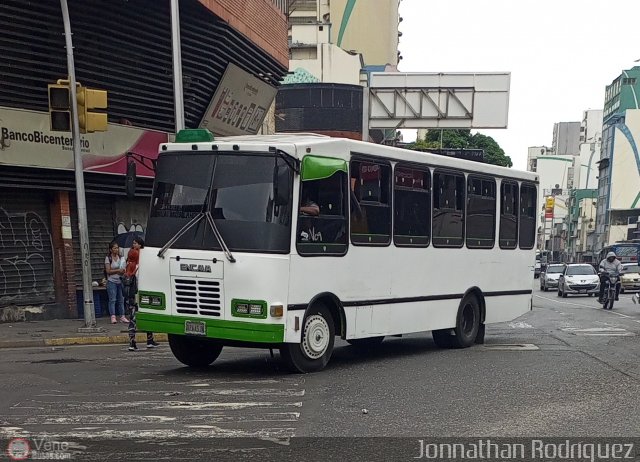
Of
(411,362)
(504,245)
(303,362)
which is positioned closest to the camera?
(303,362)

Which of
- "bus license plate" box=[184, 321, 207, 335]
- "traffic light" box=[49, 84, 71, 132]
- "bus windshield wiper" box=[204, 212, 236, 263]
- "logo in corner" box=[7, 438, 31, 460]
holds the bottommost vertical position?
"logo in corner" box=[7, 438, 31, 460]

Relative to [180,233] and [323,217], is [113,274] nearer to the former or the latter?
[180,233]

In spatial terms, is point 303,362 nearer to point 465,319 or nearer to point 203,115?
point 465,319

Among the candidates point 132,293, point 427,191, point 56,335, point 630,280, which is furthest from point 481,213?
point 630,280

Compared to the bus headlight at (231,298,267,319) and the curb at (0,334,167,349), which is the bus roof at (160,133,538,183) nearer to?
the bus headlight at (231,298,267,319)

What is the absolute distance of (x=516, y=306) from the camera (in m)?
16.4

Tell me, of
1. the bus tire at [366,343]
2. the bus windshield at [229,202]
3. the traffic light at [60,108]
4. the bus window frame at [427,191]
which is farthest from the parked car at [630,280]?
the bus windshield at [229,202]

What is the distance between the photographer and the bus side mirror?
34.2 feet

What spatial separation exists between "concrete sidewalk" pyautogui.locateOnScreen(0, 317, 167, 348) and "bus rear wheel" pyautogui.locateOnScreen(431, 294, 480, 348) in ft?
17.5

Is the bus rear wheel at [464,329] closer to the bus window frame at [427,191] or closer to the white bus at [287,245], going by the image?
the white bus at [287,245]

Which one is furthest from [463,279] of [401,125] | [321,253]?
[401,125]

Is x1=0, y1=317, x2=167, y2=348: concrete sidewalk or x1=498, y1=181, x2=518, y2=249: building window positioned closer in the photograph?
x1=0, y1=317, x2=167, y2=348: concrete sidewalk

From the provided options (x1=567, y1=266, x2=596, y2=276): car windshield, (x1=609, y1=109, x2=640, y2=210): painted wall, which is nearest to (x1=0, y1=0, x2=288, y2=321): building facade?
(x1=567, y1=266, x2=596, y2=276): car windshield

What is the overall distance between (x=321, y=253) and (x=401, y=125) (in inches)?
1001
